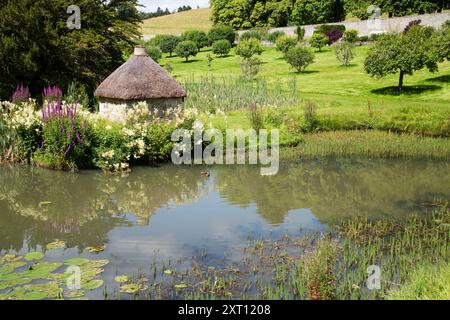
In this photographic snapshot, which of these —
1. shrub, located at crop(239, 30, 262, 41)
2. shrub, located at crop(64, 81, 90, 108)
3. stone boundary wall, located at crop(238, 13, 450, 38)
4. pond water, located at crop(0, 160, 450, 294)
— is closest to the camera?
pond water, located at crop(0, 160, 450, 294)

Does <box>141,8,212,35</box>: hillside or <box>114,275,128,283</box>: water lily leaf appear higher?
<box>141,8,212,35</box>: hillside

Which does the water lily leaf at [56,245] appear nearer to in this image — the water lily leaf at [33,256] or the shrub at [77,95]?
the water lily leaf at [33,256]

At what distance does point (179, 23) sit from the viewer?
94875mm

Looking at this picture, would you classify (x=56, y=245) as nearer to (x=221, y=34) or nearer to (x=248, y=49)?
(x=248, y=49)

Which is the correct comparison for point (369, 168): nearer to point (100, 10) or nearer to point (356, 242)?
point (356, 242)

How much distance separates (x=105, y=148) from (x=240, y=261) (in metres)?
7.84

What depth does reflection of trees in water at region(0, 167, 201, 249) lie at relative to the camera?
35.9 ft

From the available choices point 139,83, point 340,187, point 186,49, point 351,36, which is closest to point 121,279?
point 340,187

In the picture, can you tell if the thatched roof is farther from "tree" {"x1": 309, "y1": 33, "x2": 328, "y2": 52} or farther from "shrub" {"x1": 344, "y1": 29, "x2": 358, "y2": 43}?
"shrub" {"x1": 344, "y1": 29, "x2": 358, "y2": 43}

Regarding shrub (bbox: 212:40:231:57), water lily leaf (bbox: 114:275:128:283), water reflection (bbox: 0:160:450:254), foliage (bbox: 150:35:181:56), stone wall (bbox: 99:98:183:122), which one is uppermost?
foliage (bbox: 150:35:181:56)

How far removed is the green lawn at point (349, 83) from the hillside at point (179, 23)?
3887cm

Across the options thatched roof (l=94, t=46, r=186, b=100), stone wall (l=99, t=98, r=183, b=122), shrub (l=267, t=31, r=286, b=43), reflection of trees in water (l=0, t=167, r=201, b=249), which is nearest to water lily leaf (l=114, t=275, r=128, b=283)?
reflection of trees in water (l=0, t=167, r=201, b=249)

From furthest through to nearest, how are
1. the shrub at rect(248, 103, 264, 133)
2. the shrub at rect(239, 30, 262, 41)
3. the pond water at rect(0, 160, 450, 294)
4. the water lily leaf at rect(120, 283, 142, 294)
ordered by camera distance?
the shrub at rect(239, 30, 262, 41), the shrub at rect(248, 103, 264, 133), the pond water at rect(0, 160, 450, 294), the water lily leaf at rect(120, 283, 142, 294)

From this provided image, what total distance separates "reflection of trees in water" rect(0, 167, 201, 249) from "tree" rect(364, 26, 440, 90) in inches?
740
